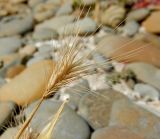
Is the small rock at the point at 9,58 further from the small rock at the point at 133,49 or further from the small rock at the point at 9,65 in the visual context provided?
the small rock at the point at 133,49

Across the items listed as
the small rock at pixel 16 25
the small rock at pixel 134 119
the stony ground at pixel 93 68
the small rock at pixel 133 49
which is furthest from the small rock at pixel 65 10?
the small rock at pixel 134 119

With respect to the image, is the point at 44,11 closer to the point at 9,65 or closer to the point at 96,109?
the point at 9,65

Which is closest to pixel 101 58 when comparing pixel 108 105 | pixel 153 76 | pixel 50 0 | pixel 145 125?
pixel 153 76

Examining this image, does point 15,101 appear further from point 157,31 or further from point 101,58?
point 157,31

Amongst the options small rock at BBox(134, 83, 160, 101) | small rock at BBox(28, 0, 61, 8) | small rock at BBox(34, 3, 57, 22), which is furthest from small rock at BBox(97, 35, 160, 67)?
small rock at BBox(28, 0, 61, 8)

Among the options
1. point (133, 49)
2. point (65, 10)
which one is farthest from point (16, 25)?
point (133, 49)

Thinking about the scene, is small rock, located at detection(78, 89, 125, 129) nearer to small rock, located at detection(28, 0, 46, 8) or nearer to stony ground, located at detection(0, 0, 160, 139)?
stony ground, located at detection(0, 0, 160, 139)

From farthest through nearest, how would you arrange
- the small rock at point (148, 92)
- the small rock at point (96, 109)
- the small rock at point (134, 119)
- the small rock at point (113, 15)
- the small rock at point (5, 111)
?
1. the small rock at point (113, 15)
2. the small rock at point (148, 92)
3. the small rock at point (96, 109)
4. the small rock at point (5, 111)
5. the small rock at point (134, 119)
